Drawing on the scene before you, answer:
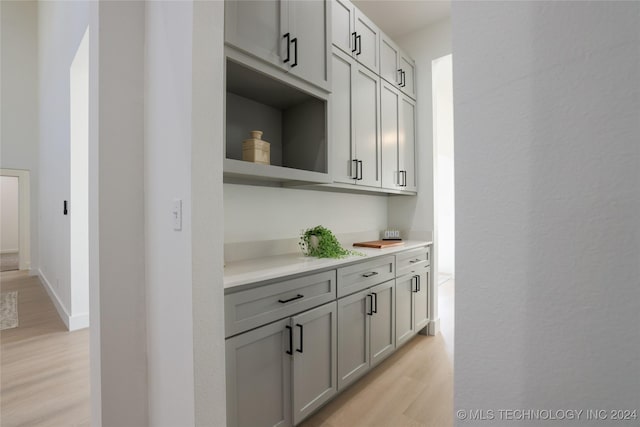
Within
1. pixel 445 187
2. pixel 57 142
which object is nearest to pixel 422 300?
pixel 445 187

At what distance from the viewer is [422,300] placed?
9.46 feet

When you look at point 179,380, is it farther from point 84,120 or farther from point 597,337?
point 84,120

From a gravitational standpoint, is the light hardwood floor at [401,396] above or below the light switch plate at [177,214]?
below

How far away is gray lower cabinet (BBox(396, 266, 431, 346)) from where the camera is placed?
2.52 metres

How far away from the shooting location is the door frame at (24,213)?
17.4 ft

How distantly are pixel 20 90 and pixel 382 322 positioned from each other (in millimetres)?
6639

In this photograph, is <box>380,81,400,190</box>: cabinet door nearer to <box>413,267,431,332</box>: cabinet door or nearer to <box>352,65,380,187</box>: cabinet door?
Result: <box>352,65,380,187</box>: cabinet door

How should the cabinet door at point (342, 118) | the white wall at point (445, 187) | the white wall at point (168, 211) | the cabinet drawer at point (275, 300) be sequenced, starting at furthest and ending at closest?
the white wall at point (445, 187), the cabinet door at point (342, 118), the cabinet drawer at point (275, 300), the white wall at point (168, 211)

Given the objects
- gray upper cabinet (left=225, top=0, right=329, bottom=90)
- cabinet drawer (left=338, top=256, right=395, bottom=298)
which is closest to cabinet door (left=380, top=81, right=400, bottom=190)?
cabinet drawer (left=338, top=256, right=395, bottom=298)

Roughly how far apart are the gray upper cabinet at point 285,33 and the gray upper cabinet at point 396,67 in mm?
786

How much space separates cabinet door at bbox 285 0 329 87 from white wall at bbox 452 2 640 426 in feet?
5.09

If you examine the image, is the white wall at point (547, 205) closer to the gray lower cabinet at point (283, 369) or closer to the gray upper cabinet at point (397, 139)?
the gray lower cabinet at point (283, 369)

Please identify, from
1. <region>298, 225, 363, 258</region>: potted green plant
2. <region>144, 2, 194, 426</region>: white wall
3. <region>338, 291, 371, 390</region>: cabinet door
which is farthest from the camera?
<region>298, 225, 363, 258</region>: potted green plant

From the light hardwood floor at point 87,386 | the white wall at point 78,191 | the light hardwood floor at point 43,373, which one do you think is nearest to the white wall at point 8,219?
the light hardwood floor at point 43,373
